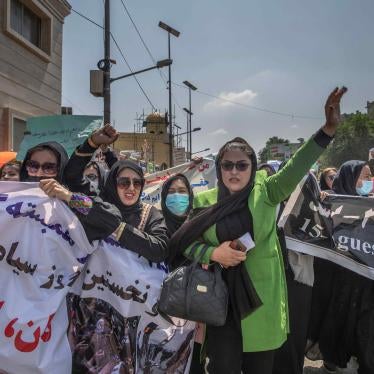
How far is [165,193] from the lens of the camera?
2955 mm

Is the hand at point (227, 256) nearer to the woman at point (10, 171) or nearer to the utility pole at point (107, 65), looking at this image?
the woman at point (10, 171)

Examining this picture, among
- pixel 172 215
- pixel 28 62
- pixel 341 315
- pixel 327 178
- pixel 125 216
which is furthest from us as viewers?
pixel 28 62

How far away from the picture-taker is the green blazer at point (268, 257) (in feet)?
7.23

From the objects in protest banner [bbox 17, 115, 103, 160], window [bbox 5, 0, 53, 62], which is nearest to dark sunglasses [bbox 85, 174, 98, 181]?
protest banner [bbox 17, 115, 103, 160]

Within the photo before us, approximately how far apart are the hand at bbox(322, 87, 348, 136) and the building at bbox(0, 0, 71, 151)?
7393 millimetres

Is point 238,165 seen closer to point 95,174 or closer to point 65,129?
point 95,174

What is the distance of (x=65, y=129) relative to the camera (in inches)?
154

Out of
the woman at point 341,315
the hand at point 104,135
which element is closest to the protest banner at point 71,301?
the hand at point 104,135

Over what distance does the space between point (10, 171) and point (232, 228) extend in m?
1.85

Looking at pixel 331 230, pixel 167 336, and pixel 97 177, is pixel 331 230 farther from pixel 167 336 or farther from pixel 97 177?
pixel 97 177

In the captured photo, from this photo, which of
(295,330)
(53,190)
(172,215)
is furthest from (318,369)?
(53,190)

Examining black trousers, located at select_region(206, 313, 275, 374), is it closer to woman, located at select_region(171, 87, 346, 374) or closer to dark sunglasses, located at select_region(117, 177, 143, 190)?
woman, located at select_region(171, 87, 346, 374)

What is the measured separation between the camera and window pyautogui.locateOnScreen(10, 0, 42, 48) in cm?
865

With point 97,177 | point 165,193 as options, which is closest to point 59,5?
point 97,177
